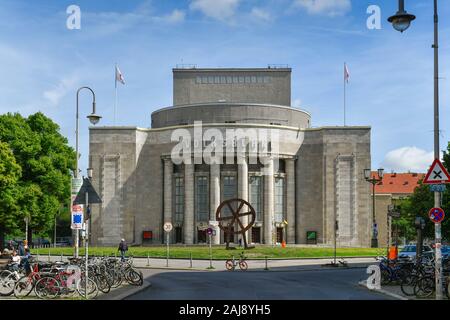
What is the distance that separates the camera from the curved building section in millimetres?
83000

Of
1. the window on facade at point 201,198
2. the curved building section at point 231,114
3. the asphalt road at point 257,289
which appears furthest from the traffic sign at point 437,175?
the curved building section at point 231,114

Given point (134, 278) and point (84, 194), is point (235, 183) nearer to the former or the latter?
point (134, 278)

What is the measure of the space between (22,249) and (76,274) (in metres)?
9.54

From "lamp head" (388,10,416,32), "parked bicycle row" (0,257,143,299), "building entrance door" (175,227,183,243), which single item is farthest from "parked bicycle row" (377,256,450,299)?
"building entrance door" (175,227,183,243)

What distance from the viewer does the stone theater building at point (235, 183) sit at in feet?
259

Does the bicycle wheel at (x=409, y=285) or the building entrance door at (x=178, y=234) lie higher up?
the bicycle wheel at (x=409, y=285)

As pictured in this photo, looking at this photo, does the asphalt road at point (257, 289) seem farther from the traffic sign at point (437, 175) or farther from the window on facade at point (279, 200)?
the window on facade at point (279, 200)

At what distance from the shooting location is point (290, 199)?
81.1 metres

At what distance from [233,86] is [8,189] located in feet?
156

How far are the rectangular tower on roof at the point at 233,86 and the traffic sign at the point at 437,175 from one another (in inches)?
2875

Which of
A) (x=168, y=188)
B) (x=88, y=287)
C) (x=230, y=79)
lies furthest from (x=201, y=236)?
(x=88, y=287)

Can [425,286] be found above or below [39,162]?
below

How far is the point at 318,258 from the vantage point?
55.6m
